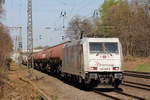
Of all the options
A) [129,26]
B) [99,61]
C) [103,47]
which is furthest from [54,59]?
[129,26]

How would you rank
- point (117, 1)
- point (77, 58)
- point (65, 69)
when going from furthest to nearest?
point (117, 1) → point (65, 69) → point (77, 58)

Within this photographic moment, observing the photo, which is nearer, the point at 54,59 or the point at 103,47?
the point at 103,47

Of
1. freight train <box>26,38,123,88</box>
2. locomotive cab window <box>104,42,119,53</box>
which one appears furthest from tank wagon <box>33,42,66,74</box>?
locomotive cab window <box>104,42,119,53</box>

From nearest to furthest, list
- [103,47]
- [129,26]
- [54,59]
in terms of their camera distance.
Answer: [103,47] → [54,59] → [129,26]

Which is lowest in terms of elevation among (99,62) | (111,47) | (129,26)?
(99,62)

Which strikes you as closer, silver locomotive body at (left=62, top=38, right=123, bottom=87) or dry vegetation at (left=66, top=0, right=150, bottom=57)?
silver locomotive body at (left=62, top=38, right=123, bottom=87)

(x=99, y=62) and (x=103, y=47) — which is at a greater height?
(x=103, y=47)

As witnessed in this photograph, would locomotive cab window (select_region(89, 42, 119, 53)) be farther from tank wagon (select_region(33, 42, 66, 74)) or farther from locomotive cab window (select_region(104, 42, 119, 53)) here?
→ tank wagon (select_region(33, 42, 66, 74))

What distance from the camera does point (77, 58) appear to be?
1586cm

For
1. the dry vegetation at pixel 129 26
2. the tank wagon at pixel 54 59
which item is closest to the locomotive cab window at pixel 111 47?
the tank wagon at pixel 54 59

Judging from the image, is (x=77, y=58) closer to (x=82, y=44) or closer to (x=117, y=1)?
(x=82, y=44)

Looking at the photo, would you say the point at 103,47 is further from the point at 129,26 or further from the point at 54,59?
the point at 129,26

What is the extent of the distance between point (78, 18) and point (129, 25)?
15675 millimetres

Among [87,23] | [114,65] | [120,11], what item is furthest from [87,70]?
[87,23]
